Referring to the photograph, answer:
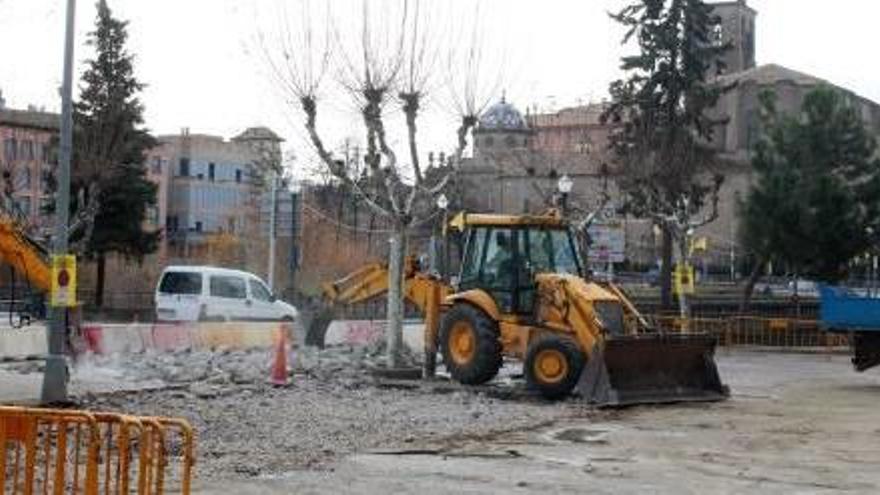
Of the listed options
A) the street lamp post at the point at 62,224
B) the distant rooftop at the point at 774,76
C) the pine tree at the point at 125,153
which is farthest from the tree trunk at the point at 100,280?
the distant rooftop at the point at 774,76

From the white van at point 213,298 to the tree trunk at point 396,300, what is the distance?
11077mm

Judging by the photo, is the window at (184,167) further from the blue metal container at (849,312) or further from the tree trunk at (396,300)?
the tree trunk at (396,300)

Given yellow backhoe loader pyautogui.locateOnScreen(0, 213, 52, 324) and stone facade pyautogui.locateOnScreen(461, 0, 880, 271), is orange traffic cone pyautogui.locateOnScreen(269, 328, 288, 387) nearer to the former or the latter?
yellow backhoe loader pyautogui.locateOnScreen(0, 213, 52, 324)

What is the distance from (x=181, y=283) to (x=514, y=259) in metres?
15.8

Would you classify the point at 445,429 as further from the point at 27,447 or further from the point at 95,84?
the point at 95,84

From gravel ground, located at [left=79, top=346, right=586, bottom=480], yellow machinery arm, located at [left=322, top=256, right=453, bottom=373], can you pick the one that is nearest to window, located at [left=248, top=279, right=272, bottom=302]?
yellow machinery arm, located at [left=322, top=256, right=453, bottom=373]

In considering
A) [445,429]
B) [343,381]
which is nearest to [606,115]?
[343,381]

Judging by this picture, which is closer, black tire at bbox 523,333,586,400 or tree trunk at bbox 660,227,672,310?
black tire at bbox 523,333,586,400

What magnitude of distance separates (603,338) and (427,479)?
8598 millimetres

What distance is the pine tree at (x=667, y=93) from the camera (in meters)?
46.3

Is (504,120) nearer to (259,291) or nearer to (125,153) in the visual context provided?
(125,153)

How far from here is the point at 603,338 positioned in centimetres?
2055

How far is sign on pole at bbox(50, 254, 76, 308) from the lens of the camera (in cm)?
1797

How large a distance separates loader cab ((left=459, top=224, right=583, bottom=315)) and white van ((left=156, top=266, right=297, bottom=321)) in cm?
1335
